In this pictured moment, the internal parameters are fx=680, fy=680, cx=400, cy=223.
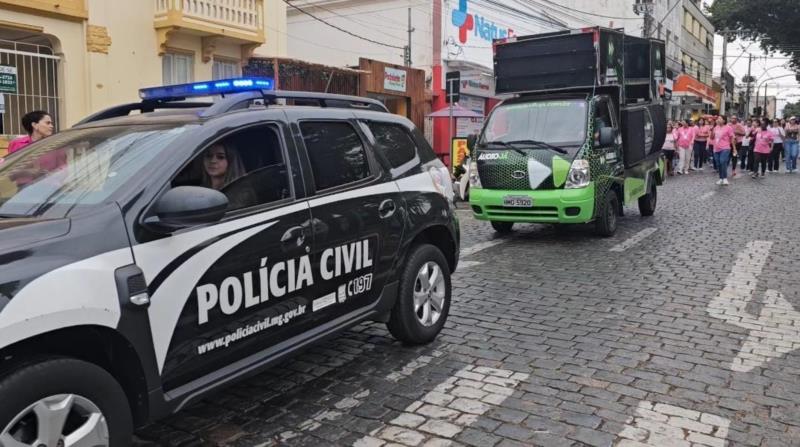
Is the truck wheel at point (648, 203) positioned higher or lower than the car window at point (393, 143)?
lower

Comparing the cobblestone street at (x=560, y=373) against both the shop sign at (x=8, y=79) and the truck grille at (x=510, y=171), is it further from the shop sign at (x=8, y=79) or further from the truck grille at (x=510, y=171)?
the shop sign at (x=8, y=79)

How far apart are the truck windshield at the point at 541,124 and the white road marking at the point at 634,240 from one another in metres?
1.43

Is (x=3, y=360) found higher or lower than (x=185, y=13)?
lower

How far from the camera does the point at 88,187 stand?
312 centimetres

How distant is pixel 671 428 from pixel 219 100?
3.03 metres

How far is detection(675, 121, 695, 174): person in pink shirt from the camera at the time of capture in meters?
22.6

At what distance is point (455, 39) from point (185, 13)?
12314 millimetres

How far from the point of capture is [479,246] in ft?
30.9

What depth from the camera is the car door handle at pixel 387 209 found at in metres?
4.46

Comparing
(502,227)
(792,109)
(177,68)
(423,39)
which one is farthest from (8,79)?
(792,109)

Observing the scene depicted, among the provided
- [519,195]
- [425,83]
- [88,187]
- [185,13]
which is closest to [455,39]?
[425,83]

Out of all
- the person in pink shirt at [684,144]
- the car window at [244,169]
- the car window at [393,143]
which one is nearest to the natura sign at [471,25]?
the person in pink shirt at [684,144]

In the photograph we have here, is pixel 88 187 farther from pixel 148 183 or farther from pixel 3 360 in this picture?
pixel 3 360

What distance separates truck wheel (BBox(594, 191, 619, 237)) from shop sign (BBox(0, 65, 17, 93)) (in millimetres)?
9427
